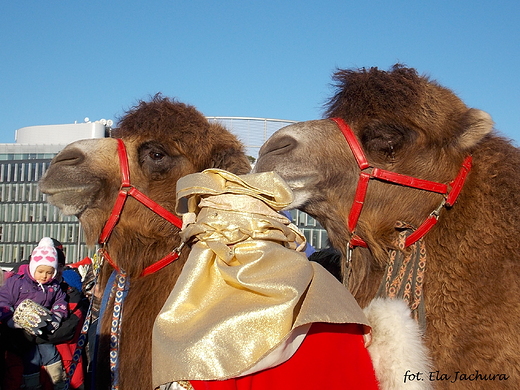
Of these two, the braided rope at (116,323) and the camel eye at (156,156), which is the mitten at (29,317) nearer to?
the braided rope at (116,323)

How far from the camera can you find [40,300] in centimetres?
531

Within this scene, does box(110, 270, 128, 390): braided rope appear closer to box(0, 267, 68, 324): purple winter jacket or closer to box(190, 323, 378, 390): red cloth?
box(190, 323, 378, 390): red cloth

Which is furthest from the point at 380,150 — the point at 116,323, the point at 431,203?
the point at 116,323

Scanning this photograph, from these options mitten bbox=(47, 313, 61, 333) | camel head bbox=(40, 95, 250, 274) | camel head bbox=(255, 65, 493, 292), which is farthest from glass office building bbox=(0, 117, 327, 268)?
camel head bbox=(255, 65, 493, 292)

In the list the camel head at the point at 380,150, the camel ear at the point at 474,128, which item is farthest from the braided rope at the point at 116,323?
the camel ear at the point at 474,128

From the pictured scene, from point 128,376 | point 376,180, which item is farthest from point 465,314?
point 128,376

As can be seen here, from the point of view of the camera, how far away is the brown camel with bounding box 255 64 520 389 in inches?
103

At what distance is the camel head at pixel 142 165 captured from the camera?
3477 mm

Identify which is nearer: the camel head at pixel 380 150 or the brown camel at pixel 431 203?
the brown camel at pixel 431 203

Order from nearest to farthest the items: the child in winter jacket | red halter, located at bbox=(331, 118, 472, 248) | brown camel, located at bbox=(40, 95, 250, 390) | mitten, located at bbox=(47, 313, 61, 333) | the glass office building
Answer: red halter, located at bbox=(331, 118, 472, 248) < brown camel, located at bbox=(40, 95, 250, 390) < mitten, located at bbox=(47, 313, 61, 333) < the child in winter jacket < the glass office building

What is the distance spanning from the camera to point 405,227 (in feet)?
9.68

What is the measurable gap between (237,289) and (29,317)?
140 inches

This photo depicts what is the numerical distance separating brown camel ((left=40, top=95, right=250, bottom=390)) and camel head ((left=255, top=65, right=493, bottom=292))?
66 cm

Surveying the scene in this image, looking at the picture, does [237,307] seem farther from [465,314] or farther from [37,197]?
[37,197]
